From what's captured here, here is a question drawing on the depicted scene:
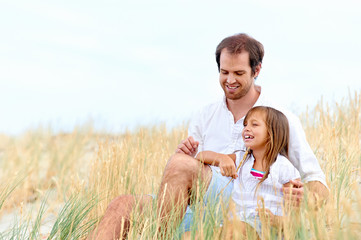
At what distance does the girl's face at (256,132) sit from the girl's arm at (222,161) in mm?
178

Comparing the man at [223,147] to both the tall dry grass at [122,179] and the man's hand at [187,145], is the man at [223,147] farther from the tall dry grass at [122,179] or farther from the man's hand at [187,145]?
the tall dry grass at [122,179]

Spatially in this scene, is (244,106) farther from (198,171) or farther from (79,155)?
(79,155)

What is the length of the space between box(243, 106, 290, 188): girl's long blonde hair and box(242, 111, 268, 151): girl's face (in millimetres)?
20

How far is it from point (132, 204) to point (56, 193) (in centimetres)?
316

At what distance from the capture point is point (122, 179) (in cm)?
388

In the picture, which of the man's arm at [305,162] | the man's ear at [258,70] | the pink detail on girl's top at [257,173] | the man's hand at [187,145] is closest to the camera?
the pink detail on girl's top at [257,173]

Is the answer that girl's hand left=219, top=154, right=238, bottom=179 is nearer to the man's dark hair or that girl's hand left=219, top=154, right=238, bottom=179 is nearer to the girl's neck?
the girl's neck

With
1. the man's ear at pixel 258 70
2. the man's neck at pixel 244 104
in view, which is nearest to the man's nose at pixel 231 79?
the man's neck at pixel 244 104

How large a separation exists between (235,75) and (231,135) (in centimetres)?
47

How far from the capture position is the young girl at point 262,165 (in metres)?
2.77

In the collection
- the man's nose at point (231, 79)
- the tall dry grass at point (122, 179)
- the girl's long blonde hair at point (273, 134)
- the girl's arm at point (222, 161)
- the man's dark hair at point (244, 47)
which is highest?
the man's dark hair at point (244, 47)

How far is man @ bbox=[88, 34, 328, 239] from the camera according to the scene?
297 cm

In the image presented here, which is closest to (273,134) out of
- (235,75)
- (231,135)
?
(231,135)

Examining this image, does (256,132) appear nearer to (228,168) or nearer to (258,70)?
(228,168)
